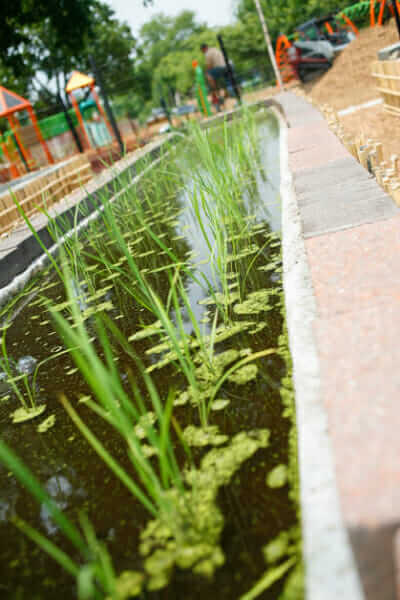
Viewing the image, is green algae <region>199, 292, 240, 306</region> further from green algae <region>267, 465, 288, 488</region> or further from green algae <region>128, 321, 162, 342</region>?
green algae <region>267, 465, 288, 488</region>

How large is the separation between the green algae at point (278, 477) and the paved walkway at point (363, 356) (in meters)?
0.21

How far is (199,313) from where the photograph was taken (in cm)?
240

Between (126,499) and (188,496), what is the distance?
0.20m

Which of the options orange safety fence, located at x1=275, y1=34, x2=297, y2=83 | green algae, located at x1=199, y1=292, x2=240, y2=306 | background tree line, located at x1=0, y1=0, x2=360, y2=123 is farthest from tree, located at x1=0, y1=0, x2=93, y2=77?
green algae, located at x1=199, y1=292, x2=240, y2=306

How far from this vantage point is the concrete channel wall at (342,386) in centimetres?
92

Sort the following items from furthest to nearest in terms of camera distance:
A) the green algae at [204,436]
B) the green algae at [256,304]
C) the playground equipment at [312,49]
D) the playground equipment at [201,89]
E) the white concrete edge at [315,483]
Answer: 1. the playground equipment at [201,89]
2. the playground equipment at [312,49]
3. the green algae at [256,304]
4. the green algae at [204,436]
5. the white concrete edge at [315,483]

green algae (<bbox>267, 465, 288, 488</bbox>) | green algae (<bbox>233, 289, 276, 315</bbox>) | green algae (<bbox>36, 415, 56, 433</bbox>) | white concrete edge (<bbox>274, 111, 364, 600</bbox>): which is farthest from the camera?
green algae (<bbox>233, 289, 276, 315</bbox>)

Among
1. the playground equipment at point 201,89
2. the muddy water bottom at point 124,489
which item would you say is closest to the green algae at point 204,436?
the muddy water bottom at point 124,489

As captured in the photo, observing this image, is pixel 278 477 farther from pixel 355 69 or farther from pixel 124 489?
pixel 355 69

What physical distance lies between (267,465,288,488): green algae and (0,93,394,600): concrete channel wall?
101mm

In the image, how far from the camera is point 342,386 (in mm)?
1252

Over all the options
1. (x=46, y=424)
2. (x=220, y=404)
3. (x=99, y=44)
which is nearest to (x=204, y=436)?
(x=220, y=404)

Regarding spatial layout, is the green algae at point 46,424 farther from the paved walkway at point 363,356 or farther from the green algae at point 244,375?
the paved walkway at point 363,356

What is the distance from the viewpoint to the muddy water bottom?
1.13 meters
